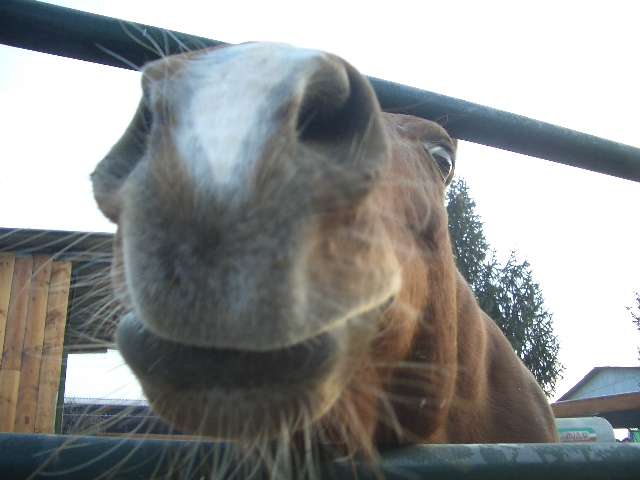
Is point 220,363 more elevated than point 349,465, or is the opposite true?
point 220,363

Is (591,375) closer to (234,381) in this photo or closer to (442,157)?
(442,157)

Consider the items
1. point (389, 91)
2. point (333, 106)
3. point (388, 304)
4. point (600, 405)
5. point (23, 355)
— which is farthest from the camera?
point (600, 405)

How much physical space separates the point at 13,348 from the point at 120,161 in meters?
5.20

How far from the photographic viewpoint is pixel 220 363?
1001 millimetres

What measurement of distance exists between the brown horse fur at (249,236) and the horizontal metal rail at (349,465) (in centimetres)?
24

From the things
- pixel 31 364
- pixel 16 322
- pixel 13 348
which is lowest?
pixel 31 364

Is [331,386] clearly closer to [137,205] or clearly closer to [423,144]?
[137,205]

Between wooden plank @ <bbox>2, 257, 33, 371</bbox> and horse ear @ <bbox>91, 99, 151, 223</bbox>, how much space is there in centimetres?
484

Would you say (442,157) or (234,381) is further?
(442,157)

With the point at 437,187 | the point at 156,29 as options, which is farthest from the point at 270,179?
the point at 437,187

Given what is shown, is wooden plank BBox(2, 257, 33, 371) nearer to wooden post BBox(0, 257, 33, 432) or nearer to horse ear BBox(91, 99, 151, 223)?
wooden post BBox(0, 257, 33, 432)

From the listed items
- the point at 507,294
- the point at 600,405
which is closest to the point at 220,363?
the point at 600,405

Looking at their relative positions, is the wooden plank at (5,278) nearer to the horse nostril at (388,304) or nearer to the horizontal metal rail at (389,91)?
the horizontal metal rail at (389,91)

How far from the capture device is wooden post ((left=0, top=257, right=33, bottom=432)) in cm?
543
